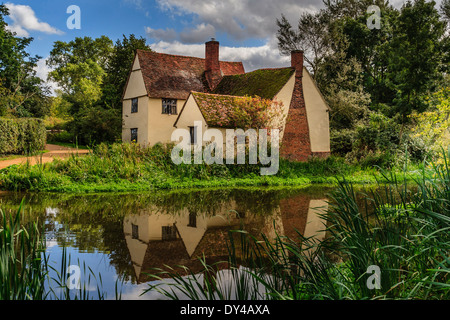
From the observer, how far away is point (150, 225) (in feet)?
32.4

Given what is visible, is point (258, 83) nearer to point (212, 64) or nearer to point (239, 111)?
point (212, 64)

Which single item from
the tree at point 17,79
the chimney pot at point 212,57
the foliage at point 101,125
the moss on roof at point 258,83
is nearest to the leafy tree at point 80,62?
the tree at point 17,79

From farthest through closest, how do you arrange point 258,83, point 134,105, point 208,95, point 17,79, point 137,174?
point 17,79 → point 134,105 → point 258,83 → point 208,95 → point 137,174

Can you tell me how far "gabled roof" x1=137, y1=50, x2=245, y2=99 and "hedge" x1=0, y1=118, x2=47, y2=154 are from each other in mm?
8359

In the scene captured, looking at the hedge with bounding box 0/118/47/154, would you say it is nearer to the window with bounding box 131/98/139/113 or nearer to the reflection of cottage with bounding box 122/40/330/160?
the window with bounding box 131/98/139/113

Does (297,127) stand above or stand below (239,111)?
below

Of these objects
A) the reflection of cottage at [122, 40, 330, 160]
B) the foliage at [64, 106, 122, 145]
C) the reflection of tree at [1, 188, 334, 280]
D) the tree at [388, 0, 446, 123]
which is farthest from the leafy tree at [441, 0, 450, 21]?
the foliage at [64, 106, 122, 145]

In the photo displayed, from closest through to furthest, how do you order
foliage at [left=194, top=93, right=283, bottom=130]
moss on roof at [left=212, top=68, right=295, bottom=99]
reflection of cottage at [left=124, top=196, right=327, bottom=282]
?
reflection of cottage at [left=124, top=196, right=327, bottom=282] → foliage at [left=194, top=93, right=283, bottom=130] → moss on roof at [left=212, top=68, right=295, bottom=99]

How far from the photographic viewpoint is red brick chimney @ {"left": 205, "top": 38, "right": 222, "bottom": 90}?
1294 inches

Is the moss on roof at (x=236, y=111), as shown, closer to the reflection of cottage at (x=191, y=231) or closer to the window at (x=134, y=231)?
the reflection of cottage at (x=191, y=231)

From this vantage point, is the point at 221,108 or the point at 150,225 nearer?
the point at 150,225

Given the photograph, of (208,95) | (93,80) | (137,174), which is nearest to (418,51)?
(208,95)

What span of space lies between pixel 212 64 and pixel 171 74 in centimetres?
357
